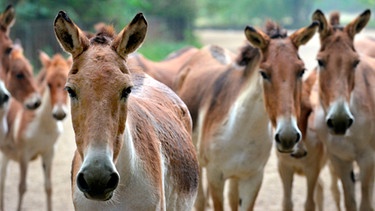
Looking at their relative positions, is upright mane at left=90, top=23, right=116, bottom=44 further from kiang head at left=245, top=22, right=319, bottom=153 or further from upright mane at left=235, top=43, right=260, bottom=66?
upright mane at left=235, top=43, right=260, bottom=66

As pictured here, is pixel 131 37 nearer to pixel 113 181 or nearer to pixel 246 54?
pixel 113 181

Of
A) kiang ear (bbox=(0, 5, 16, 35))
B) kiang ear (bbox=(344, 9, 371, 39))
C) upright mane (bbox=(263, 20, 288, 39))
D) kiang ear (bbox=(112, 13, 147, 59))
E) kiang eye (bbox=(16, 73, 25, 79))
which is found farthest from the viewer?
kiang eye (bbox=(16, 73, 25, 79))

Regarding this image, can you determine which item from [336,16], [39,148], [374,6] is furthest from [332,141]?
[374,6]

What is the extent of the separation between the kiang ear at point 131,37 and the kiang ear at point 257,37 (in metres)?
2.09

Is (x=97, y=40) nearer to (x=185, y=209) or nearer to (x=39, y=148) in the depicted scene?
(x=185, y=209)

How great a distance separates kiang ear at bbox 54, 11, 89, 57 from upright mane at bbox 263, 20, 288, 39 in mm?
2462

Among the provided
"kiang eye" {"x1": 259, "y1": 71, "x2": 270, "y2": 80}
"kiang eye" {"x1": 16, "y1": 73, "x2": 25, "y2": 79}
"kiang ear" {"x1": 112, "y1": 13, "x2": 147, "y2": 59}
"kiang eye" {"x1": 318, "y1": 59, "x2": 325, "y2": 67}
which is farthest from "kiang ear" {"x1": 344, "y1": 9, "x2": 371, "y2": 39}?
"kiang eye" {"x1": 16, "y1": 73, "x2": 25, "y2": 79}

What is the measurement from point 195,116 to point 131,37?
328 centimetres

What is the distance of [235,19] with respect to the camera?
5116cm

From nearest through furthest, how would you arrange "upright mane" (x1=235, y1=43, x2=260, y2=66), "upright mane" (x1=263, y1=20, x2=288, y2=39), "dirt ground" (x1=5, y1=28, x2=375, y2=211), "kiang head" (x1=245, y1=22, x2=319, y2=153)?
1. "kiang head" (x1=245, y1=22, x2=319, y2=153)
2. "upright mane" (x1=263, y1=20, x2=288, y2=39)
3. "upright mane" (x1=235, y1=43, x2=260, y2=66)
4. "dirt ground" (x1=5, y1=28, x2=375, y2=211)

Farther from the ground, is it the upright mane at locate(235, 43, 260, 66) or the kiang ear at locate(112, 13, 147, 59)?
the upright mane at locate(235, 43, 260, 66)

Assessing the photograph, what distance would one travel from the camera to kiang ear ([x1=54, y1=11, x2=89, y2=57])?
346 cm

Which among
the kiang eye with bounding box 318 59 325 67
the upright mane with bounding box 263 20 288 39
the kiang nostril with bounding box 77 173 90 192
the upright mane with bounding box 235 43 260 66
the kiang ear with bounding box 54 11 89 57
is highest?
the upright mane with bounding box 263 20 288 39

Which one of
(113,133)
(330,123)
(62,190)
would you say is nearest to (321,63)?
(330,123)
